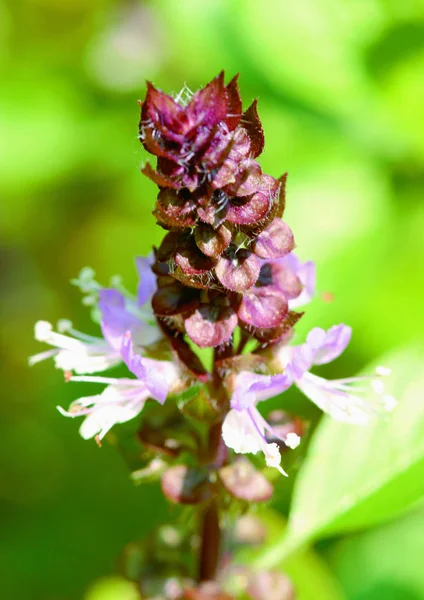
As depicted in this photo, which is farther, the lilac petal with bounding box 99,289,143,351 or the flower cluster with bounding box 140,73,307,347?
the lilac petal with bounding box 99,289,143,351

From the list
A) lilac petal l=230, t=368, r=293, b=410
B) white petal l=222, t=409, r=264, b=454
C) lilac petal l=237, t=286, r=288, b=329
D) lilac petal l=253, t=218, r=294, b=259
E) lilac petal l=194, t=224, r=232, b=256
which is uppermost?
lilac petal l=253, t=218, r=294, b=259

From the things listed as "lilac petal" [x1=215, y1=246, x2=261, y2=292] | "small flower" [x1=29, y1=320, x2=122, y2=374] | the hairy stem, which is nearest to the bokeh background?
the hairy stem

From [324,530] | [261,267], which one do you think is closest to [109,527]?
[324,530]

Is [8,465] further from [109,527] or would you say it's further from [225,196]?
[225,196]

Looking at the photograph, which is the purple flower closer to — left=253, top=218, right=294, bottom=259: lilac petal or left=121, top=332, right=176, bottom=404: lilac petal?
left=121, top=332, right=176, bottom=404: lilac petal

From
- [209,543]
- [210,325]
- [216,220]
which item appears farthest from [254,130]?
[209,543]
